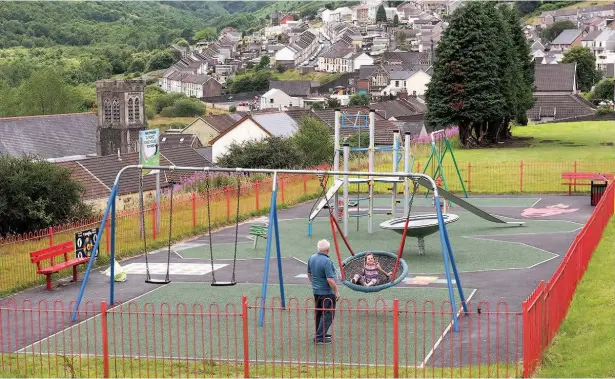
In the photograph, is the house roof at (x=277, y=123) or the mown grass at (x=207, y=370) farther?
the house roof at (x=277, y=123)

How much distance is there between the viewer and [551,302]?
16.2 meters

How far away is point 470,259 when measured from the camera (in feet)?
84.4

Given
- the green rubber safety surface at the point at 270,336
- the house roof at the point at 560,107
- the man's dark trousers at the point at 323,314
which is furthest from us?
the house roof at the point at 560,107

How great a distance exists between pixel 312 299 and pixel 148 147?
10556mm

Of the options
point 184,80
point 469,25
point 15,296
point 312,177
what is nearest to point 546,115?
point 469,25

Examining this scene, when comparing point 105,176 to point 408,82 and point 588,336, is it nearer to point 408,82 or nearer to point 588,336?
point 588,336

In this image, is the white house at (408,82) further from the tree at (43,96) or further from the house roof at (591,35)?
the tree at (43,96)

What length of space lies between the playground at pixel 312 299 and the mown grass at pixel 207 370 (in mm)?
134

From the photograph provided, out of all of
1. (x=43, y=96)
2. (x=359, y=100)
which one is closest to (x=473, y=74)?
(x=43, y=96)

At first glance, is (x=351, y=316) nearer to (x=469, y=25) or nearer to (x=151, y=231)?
(x=151, y=231)

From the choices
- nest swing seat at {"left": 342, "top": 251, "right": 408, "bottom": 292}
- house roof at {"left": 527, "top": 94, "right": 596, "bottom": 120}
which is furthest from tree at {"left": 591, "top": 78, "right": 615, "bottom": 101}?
nest swing seat at {"left": 342, "top": 251, "right": 408, "bottom": 292}

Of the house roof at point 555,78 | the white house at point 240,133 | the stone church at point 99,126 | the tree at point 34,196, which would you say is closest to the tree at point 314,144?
the white house at point 240,133

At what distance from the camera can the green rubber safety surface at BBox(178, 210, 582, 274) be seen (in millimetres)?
25281

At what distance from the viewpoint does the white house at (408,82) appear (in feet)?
516
